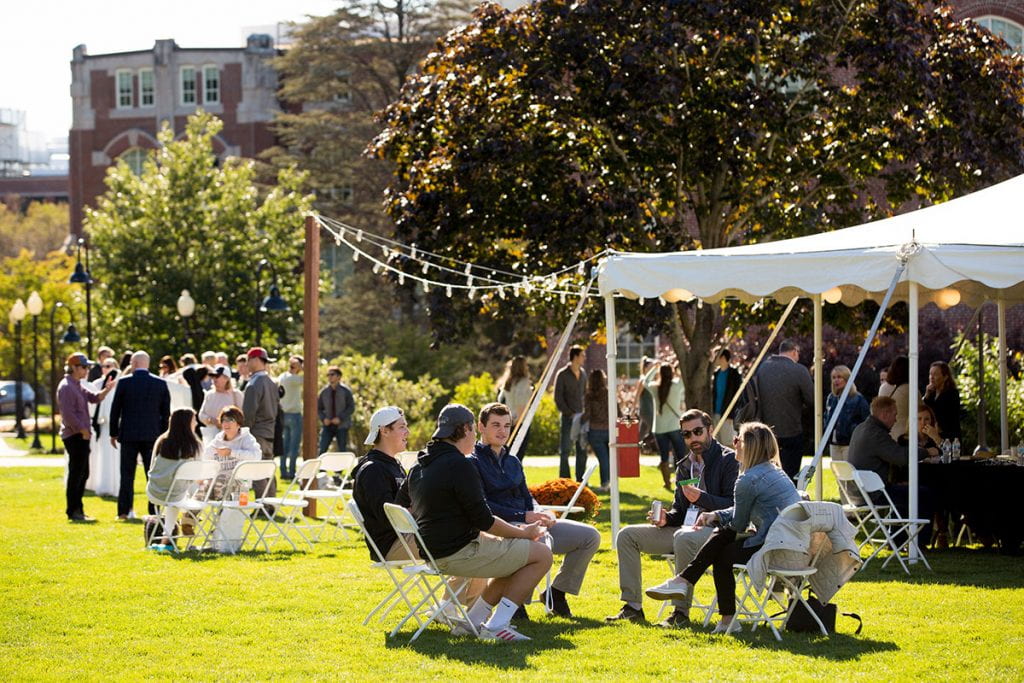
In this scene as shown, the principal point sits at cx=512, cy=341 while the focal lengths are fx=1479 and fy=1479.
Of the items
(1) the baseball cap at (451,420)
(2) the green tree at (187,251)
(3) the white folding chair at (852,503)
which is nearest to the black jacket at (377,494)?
(1) the baseball cap at (451,420)

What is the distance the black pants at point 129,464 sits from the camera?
16.3m

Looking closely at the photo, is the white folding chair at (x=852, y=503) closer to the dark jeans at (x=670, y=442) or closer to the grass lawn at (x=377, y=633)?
the grass lawn at (x=377, y=633)

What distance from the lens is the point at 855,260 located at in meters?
11.6

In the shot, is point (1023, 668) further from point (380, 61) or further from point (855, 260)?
point (380, 61)

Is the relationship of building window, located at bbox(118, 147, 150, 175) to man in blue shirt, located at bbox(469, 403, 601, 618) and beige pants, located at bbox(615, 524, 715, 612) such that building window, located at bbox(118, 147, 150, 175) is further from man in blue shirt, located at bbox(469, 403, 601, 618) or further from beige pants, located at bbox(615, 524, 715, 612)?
beige pants, located at bbox(615, 524, 715, 612)

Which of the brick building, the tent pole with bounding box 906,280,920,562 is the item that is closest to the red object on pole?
the tent pole with bounding box 906,280,920,562

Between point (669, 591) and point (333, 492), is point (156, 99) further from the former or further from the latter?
point (669, 591)

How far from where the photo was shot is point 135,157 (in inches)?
2477

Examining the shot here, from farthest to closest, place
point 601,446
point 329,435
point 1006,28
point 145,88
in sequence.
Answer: point 145,88 → point 1006,28 → point 329,435 → point 601,446

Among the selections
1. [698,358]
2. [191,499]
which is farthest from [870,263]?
[698,358]

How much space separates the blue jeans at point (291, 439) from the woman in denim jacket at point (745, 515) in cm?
1302

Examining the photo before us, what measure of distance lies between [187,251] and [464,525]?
35.5 m

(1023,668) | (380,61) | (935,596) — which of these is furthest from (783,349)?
(380,61)

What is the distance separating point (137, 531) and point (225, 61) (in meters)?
48.7
